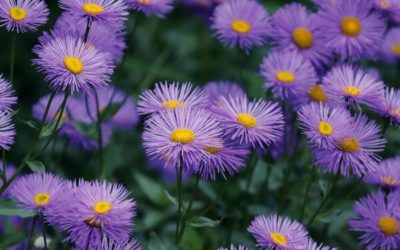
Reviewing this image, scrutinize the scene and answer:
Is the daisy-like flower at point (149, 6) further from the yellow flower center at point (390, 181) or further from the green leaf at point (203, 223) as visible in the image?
the yellow flower center at point (390, 181)

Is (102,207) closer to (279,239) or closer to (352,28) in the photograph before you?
(279,239)

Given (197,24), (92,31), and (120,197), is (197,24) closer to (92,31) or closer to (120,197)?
(92,31)

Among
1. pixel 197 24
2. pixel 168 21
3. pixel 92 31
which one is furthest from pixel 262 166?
pixel 168 21

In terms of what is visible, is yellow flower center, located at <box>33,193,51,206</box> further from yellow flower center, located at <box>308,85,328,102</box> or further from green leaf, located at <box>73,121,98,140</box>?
yellow flower center, located at <box>308,85,328,102</box>

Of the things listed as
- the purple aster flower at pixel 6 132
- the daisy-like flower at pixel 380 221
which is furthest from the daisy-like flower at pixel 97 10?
the daisy-like flower at pixel 380 221

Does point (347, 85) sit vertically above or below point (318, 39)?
below

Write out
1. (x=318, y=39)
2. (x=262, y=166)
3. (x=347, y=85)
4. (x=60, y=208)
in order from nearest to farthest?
(x=60, y=208)
(x=347, y=85)
(x=318, y=39)
(x=262, y=166)

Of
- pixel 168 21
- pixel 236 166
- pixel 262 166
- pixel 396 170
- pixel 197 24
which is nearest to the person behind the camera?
pixel 236 166
